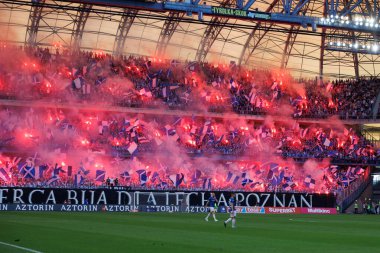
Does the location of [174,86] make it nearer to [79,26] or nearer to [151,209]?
[79,26]

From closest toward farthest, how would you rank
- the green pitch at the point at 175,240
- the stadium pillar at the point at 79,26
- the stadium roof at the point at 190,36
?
the green pitch at the point at 175,240
the stadium pillar at the point at 79,26
the stadium roof at the point at 190,36

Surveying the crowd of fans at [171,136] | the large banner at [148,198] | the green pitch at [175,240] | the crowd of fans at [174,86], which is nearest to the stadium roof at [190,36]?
the crowd of fans at [174,86]

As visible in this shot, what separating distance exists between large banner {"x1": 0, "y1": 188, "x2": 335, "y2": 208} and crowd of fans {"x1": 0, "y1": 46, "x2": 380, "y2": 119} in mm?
13571

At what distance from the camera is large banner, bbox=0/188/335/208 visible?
2012 inches

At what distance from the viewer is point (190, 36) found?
7300cm

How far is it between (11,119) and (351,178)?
33433mm

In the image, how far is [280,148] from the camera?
70125 millimetres

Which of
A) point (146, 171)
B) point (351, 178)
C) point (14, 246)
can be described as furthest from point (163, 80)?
point (14, 246)

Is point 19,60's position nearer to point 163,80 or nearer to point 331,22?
point 163,80

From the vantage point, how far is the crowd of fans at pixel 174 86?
64875 millimetres

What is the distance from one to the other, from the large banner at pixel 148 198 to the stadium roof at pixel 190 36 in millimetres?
15603

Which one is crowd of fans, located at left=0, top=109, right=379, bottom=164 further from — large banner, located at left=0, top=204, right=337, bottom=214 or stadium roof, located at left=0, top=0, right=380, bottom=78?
large banner, located at left=0, top=204, right=337, bottom=214

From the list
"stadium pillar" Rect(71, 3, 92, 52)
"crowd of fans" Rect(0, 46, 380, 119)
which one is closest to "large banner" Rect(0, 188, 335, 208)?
"crowd of fans" Rect(0, 46, 380, 119)

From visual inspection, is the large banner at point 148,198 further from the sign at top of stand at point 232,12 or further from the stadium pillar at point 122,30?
the stadium pillar at point 122,30
